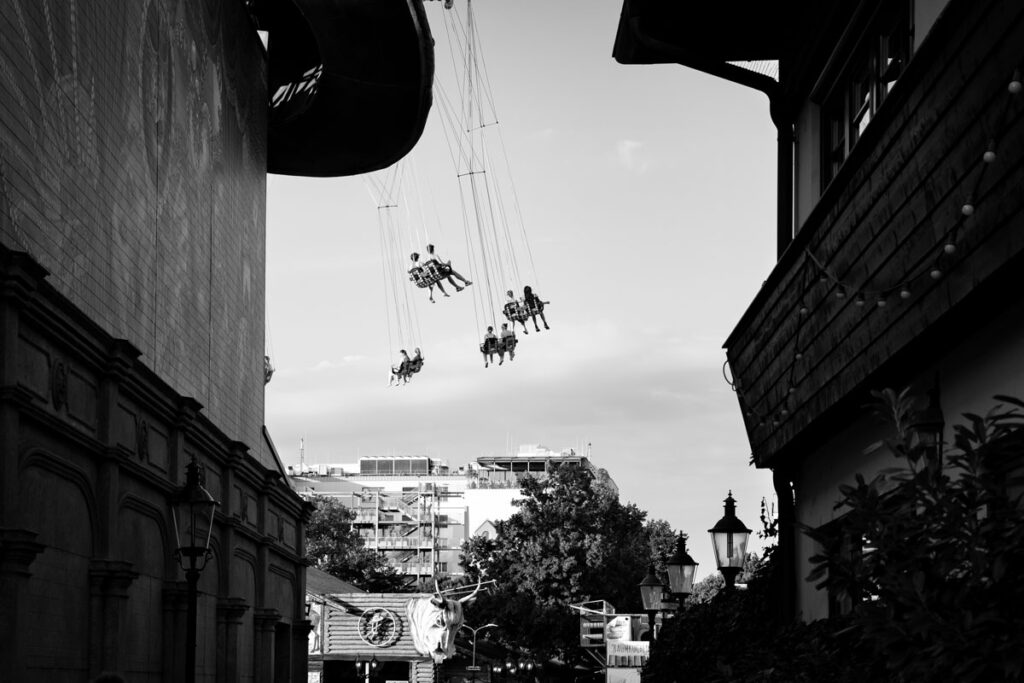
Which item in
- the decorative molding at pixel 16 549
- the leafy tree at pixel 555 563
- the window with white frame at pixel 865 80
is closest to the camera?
the window with white frame at pixel 865 80

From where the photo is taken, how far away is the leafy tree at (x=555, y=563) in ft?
187

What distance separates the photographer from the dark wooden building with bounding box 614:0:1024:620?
6996 mm

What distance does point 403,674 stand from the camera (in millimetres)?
65750

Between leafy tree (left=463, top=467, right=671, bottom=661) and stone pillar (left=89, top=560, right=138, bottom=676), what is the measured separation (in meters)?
42.3

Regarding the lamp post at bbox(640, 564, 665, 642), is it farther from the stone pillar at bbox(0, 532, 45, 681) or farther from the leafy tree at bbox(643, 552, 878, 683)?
the stone pillar at bbox(0, 532, 45, 681)

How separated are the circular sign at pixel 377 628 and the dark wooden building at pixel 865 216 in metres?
38.5

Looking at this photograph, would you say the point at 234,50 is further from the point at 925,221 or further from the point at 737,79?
the point at 925,221

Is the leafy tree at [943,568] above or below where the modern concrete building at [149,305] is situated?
below

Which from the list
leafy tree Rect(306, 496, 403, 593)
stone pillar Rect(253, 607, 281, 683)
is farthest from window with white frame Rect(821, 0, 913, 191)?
leafy tree Rect(306, 496, 403, 593)

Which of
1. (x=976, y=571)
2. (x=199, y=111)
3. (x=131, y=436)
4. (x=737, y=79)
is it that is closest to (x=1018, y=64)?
(x=976, y=571)

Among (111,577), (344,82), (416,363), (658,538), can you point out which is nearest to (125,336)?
(111,577)

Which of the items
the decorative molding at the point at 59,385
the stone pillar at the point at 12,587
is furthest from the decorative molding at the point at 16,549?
the decorative molding at the point at 59,385

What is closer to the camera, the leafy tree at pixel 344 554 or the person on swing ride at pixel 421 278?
the person on swing ride at pixel 421 278

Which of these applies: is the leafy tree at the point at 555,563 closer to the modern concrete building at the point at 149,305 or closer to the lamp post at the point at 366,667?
the lamp post at the point at 366,667
